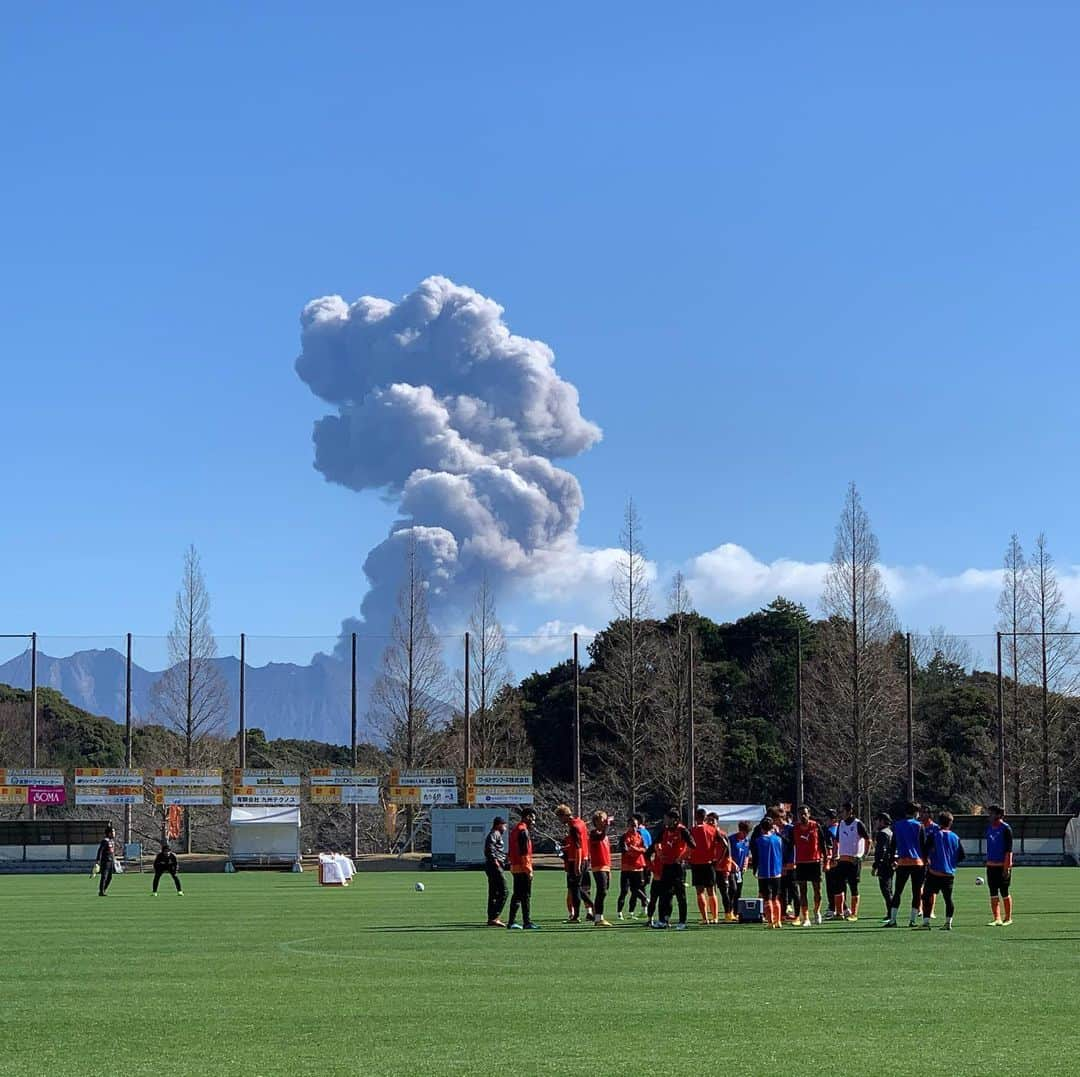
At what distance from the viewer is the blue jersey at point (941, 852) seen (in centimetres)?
2480

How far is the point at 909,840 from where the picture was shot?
25469mm

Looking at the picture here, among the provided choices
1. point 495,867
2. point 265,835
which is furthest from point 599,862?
point 265,835

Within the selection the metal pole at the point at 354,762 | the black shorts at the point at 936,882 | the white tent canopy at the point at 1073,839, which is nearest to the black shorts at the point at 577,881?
the black shorts at the point at 936,882

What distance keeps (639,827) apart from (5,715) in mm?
77678

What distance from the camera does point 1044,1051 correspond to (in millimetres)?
12289

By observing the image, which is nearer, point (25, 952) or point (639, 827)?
point (25, 952)

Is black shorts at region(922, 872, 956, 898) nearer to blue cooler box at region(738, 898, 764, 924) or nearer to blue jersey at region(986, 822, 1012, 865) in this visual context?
blue jersey at region(986, 822, 1012, 865)

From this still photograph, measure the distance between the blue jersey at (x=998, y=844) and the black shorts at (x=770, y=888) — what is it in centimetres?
320

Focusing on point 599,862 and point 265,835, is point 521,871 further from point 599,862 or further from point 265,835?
point 265,835

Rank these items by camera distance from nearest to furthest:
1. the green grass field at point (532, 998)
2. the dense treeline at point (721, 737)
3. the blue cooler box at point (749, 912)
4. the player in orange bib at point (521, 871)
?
the green grass field at point (532, 998) → the player in orange bib at point (521, 871) → the blue cooler box at point (749, 912) → the dense treeline at point (721, 737)

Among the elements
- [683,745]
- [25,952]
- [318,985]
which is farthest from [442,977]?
[683,745]

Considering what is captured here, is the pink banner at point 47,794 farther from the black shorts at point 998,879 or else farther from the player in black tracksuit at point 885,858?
the black shorts at point 998,879

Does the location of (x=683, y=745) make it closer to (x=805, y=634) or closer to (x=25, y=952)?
(x=805, y=634)

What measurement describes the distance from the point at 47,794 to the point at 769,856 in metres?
48.4
